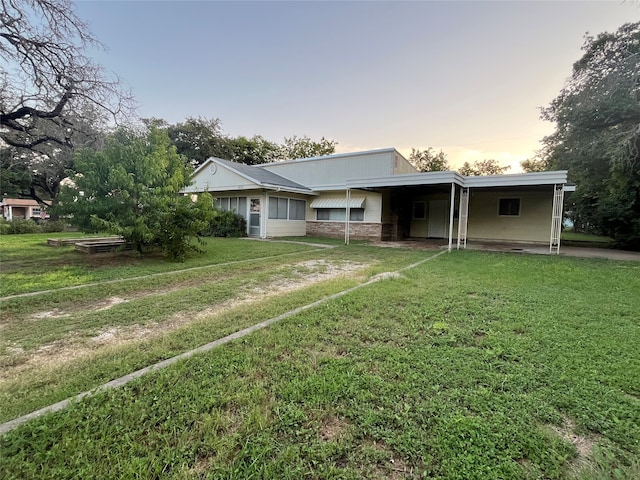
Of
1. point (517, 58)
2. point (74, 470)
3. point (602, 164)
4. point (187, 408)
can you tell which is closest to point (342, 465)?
point (187, 408)

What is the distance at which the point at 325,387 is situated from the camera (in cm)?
238

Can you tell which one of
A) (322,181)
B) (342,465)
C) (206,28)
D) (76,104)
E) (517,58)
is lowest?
(342,465)

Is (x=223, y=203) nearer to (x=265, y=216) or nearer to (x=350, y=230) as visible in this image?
(x=265, y=216)

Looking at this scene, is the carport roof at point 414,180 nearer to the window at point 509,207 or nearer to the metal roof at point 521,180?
the metal roof at point 521,180

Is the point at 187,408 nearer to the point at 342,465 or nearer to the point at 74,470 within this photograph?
the point at 74,470

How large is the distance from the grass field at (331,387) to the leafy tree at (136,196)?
2.84 metres

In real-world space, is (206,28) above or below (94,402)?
above

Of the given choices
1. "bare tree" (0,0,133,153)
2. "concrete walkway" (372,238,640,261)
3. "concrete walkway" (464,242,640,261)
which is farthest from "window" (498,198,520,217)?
"bare tree" (0,0,133,153)

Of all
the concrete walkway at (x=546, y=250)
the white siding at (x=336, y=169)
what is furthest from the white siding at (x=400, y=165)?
the concrete walkway at (x=546, y=250)

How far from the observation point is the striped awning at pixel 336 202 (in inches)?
625

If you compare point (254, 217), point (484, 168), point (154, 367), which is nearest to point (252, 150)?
point (254, 217)

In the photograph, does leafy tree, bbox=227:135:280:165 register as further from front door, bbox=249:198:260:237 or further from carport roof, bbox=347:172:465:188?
carport roof, bbox=347:172:465:188

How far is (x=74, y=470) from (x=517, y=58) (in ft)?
48.5

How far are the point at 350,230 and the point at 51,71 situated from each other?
13180 millimetres
